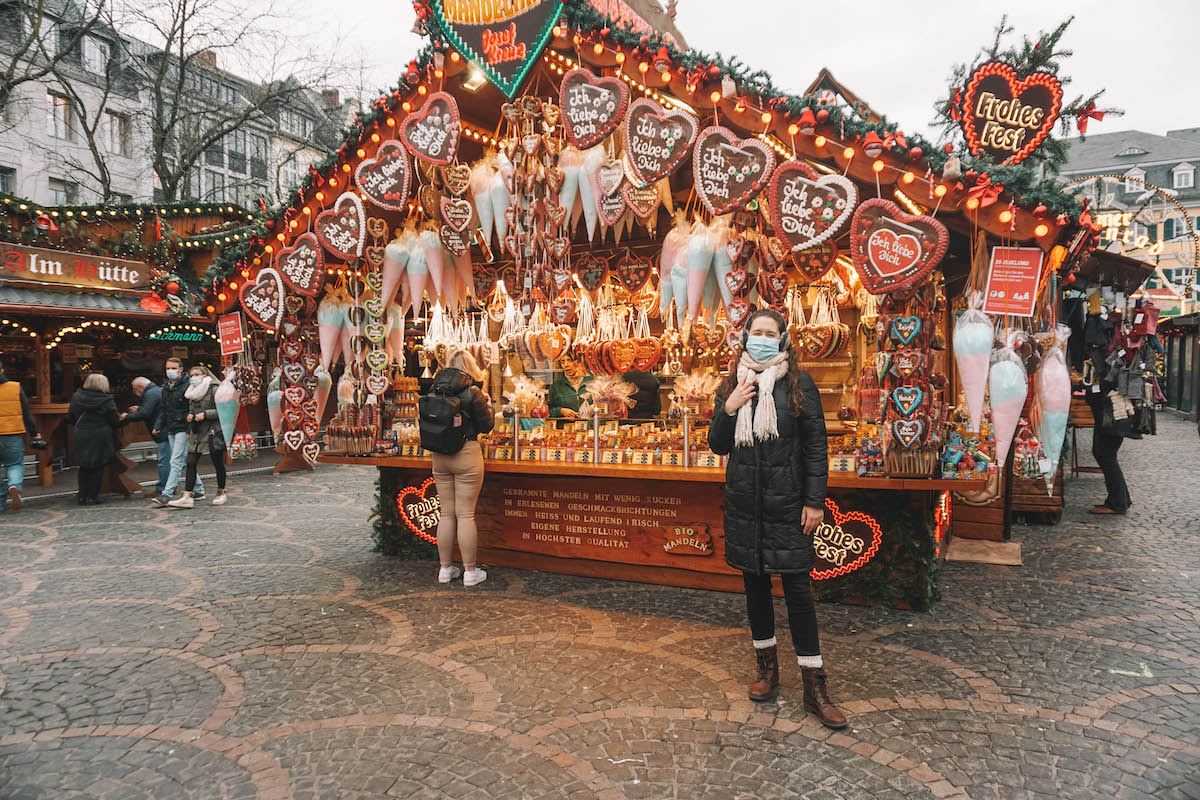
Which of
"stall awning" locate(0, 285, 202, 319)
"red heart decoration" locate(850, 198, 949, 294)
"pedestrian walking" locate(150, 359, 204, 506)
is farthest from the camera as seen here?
"stall awning" locate(0, 285, 202, 319)

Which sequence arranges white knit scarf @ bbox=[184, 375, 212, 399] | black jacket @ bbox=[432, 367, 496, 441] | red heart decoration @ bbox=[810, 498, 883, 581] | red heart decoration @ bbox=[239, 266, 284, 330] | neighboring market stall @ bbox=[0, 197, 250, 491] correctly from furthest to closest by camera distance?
neighboring market stall @ bbox=[0, 197, 250, 491] < white knit scarf @ bbox=[184, 375, 212, 399] < red heart decoration @ bbox=[239, 266, 284, 330] < black jacket @ bbox=[432, 367, 496, 441] < red heart decoration @ bbox=[810, 498, 883, 581]

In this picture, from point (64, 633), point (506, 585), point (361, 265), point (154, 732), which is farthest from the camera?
point (361, 265)

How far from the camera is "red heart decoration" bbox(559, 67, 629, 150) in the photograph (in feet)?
16.0

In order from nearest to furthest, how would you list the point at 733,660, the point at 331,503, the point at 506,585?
the point at 733,660, the point at 506,585, the point at 331,503

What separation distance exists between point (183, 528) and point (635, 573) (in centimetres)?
575

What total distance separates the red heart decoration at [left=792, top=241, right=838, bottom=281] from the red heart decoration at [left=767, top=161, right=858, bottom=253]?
→ 3.71ft

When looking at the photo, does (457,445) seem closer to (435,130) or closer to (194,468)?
(435,130)

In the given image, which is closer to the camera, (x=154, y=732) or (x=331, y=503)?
(x=154, y=732)

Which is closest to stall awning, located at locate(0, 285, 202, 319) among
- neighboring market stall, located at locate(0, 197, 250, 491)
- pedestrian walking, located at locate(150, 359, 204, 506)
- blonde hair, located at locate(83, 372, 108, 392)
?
neighboring market stall, located at locate(0, 197, 250, 491)

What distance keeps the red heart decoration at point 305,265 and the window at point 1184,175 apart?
47.3 meters

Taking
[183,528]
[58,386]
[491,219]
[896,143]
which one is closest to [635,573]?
[491,219]

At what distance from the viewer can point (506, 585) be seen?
5789 mm

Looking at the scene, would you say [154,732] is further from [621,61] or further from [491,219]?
[621,61]

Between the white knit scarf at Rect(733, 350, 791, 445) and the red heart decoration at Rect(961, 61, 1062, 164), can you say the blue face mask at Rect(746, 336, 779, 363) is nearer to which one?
the white knit scarf at Rect(733, 350, 791, 445)
